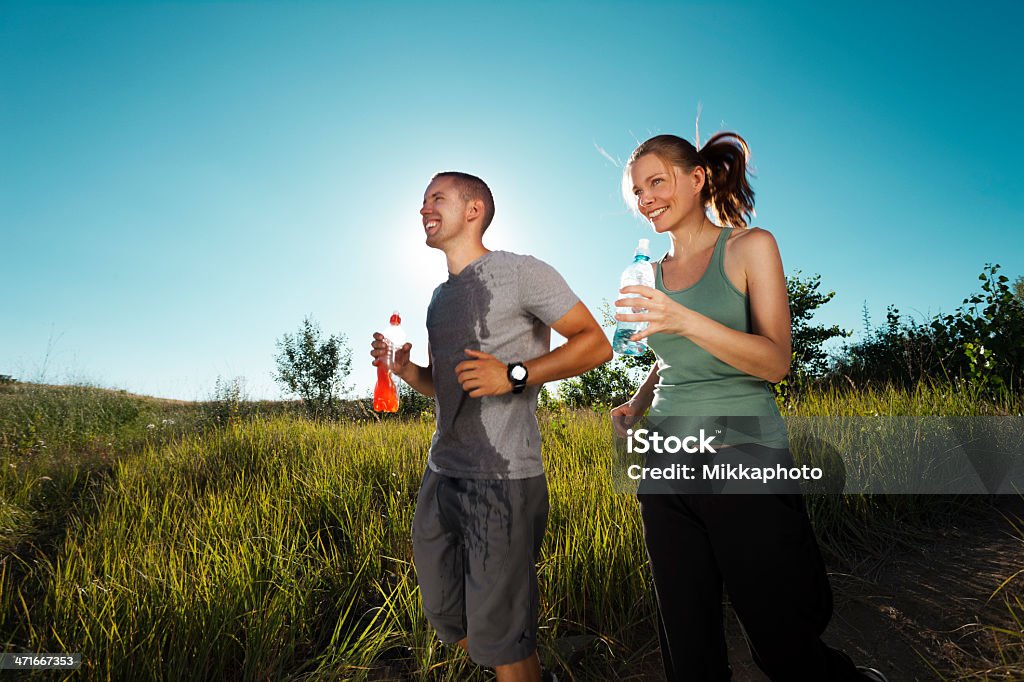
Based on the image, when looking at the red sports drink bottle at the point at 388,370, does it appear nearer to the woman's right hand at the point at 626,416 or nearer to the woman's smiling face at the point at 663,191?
the woman's right hand at the point at 626,416

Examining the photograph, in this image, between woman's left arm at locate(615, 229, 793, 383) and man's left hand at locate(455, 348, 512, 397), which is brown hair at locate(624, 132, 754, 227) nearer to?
woman's left arm at locate(615, 229, 793, 383)

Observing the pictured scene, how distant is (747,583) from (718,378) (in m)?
0.58

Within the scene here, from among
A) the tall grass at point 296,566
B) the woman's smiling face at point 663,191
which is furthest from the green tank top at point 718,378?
the tall grass at point 296,566

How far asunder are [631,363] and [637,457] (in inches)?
197

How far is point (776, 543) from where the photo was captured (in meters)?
1.55

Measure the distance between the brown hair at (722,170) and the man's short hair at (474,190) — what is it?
0.54 m

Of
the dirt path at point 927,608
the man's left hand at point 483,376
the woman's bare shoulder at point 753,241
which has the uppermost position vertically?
the woman's bare shoulder at point 753,241

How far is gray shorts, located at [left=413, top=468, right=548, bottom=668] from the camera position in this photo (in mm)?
1792

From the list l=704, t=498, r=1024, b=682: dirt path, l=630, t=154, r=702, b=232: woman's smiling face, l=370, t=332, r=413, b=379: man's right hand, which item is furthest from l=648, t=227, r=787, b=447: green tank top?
l=704, t=498, r=1024, b=682: dirt path

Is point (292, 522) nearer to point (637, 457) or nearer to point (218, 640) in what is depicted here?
point (218, 640)

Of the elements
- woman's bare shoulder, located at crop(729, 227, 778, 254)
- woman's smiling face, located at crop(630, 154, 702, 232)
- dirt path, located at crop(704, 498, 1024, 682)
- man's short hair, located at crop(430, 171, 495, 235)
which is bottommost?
dirt path, located at crop(704, 498, 1024, 682)

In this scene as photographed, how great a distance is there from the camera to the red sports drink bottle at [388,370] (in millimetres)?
2393

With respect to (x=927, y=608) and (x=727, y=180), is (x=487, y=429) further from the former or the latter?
(x=927, y=608)

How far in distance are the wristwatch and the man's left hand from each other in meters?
0.01
